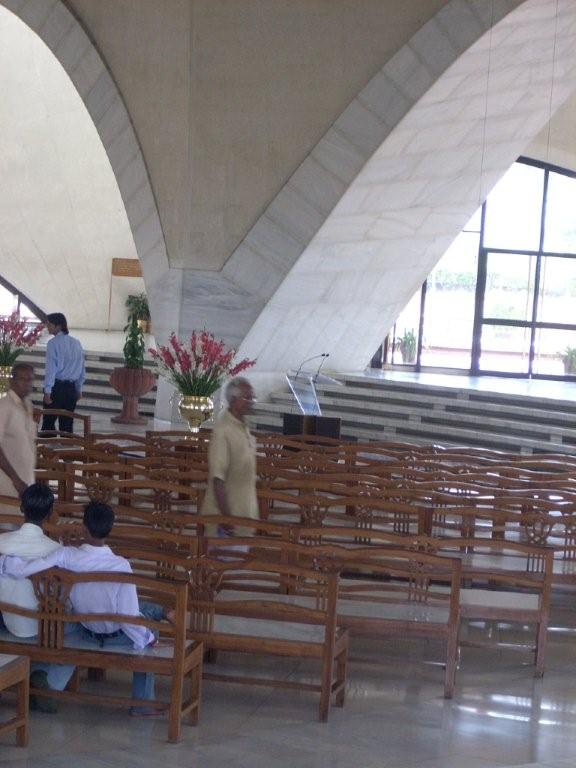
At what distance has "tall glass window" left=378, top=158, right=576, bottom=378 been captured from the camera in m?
20.0

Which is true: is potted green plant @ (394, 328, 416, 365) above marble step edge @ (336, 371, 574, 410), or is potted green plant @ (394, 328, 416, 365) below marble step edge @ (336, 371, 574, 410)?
above

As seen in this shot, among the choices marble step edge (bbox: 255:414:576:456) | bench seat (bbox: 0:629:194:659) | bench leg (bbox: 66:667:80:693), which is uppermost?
marble step edge (bbox: 255:414:576:456)

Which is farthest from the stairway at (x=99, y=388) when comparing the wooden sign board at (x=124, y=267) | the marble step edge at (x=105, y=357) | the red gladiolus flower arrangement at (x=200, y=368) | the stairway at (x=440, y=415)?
the wooden sign board at (x=124, y=267)

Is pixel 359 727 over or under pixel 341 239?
under

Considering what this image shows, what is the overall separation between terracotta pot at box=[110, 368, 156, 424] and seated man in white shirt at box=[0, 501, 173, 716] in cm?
915

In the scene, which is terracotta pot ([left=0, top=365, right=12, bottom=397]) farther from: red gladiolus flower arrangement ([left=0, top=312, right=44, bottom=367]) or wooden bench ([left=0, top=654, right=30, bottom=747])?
wooden bench ([left=0, top=654, right=30, bottom=747])

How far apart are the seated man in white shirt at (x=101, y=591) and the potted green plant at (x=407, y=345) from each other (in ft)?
52.1

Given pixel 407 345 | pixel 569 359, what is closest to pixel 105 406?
pixel 407 345

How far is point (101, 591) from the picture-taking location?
4.46m

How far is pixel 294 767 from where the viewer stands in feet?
13.6

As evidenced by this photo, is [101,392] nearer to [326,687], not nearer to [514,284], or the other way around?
[514,284]

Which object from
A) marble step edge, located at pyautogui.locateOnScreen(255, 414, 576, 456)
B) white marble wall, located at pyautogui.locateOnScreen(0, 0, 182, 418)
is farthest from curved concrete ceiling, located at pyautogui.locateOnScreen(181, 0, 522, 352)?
marble step edge, located at pyautogui.locateOnScreen(255, 414, 576, 456)

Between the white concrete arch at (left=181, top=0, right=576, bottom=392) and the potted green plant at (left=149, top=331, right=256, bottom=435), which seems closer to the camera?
the potted green plant at (left=149, top=331, right=256, bottom=435)

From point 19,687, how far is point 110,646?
0.45 meters
